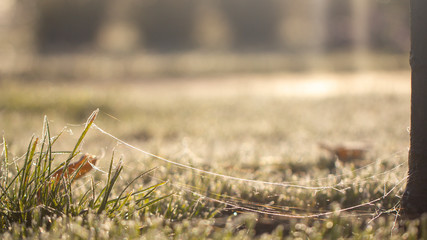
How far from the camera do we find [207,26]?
31453mm

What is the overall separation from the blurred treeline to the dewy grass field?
1989 cm

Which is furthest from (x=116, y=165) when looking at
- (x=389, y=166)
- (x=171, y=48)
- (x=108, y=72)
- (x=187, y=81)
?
(x=171, y=48)

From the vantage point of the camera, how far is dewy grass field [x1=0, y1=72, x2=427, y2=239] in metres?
2.12

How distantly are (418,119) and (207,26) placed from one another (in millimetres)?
29850

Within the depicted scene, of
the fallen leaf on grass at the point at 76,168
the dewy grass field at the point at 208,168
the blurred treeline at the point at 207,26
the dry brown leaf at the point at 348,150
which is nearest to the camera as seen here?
the dewy grass field at the point at 208,168

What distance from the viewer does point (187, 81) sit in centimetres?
1487

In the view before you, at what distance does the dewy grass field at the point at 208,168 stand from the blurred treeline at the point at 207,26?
65.3 feet

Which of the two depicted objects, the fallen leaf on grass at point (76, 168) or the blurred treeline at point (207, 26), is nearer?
the fallen leaf on grass at point (76, 168)

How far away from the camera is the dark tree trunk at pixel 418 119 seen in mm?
2158

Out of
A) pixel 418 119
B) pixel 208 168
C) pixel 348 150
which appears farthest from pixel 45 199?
pixel 348 150

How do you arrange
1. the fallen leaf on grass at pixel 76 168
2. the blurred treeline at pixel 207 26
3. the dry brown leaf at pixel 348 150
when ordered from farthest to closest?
the blurred treeline at pixel 207 26
the dry brown leaf at pixel 348 150
the fallen leaf on grass at pixel 76 168

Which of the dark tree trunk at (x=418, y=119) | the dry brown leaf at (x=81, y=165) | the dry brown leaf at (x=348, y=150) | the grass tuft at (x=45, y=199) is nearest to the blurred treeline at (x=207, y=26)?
the dry brown leaf at (x=348, y=150)

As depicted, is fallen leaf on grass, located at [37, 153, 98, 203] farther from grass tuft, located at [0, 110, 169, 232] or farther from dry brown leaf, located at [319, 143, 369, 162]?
dry brown leaf, located at [319, 143, 369, 162]

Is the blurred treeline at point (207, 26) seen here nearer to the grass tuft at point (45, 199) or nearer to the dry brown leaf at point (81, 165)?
the dry brown leaf at point (81, 165)
